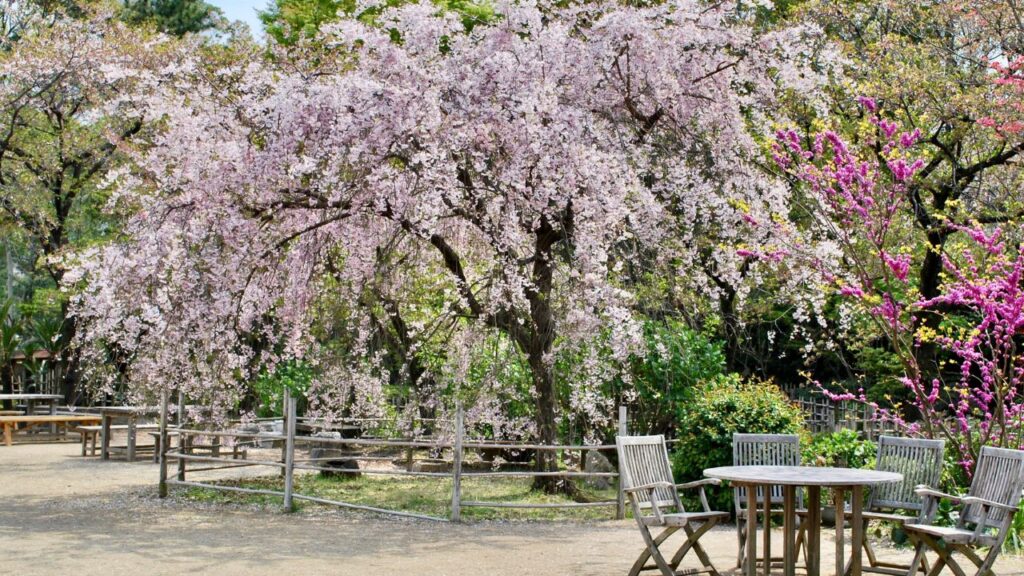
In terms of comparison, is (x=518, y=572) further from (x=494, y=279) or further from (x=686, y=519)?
(x=494, y=279)

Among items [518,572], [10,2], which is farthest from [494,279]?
[10,2]

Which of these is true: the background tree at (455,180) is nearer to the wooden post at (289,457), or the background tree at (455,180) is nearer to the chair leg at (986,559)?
the wooden post at (289,457)

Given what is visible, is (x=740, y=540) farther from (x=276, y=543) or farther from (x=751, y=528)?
(x=276, y=543)

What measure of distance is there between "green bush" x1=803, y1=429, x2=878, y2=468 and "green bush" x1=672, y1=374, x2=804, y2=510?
0.28 metres

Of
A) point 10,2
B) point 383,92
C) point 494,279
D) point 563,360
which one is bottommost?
point 563,360

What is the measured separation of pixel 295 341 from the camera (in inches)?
429

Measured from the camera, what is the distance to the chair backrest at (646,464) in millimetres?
6434

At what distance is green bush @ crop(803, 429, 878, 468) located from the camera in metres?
9.57

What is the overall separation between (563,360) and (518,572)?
15.4 feet

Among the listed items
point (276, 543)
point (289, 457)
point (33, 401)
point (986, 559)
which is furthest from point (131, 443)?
point (986, 559)

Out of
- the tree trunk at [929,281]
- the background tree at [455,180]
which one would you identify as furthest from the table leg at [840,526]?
the tree trunk at [929,281]

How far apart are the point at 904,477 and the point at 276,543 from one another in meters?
4.61

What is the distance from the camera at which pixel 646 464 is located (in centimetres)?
674

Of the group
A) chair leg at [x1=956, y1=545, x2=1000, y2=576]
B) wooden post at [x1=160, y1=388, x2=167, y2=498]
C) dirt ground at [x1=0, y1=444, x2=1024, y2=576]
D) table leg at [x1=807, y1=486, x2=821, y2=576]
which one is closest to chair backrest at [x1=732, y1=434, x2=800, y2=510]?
dirt ground at [x1=0, y1=444, x2=1024, y2=576]
